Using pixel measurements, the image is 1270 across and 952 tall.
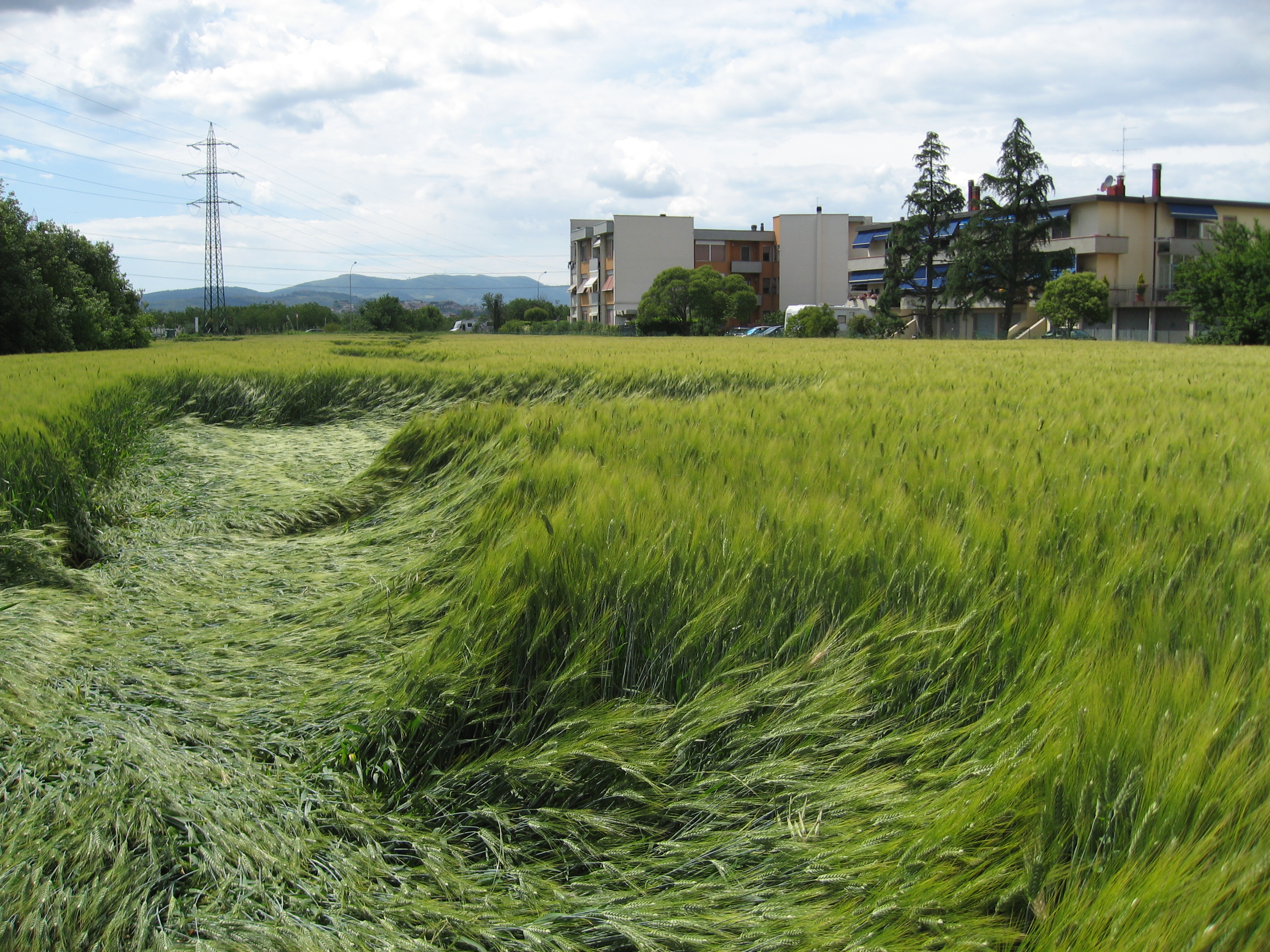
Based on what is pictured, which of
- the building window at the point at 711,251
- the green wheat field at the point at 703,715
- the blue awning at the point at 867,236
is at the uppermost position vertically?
the building window at the point at 711,251

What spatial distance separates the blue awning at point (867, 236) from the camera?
70625 millimetres

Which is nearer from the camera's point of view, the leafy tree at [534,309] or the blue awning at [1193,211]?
the blue awning at [1193,211]

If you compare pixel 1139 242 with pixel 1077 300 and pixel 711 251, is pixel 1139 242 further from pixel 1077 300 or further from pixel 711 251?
pixel 711 251

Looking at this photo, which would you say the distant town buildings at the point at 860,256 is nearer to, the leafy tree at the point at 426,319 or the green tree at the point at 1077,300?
the green tree at the point at 1077,300

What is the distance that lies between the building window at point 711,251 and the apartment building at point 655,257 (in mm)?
48

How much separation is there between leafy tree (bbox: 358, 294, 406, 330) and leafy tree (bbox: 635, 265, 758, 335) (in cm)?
1928

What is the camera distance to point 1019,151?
44625 millimetres

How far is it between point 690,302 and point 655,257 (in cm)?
2285

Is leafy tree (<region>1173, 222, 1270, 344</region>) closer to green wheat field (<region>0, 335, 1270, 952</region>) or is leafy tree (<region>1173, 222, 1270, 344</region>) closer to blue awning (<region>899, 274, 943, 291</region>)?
blue awning (<region>899, 274, 943, 291</region>)

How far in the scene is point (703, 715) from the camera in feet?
6.34

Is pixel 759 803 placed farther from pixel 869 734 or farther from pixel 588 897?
pixel 588 897

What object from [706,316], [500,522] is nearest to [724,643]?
[500,522]

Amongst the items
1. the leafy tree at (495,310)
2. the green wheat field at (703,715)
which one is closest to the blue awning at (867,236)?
the leafy tree at (495,310)

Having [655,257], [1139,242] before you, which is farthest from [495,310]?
[1139,242]
